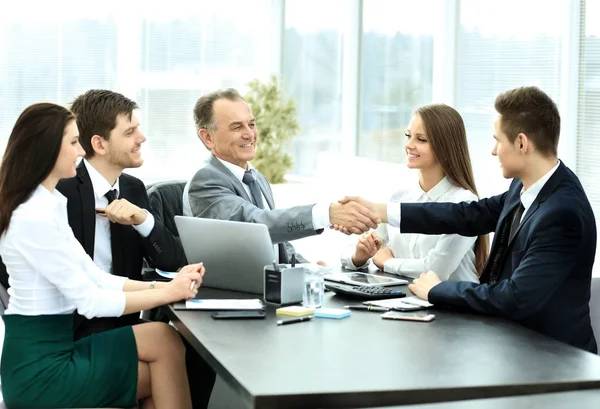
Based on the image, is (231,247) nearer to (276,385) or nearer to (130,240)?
(130,240)

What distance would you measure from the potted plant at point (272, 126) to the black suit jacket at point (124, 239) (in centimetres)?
333

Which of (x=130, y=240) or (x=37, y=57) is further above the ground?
(x=37, y=57)

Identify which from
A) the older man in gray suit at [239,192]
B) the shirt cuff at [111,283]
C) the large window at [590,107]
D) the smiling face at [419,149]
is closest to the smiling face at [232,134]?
the older man in gray suit at [239,192]

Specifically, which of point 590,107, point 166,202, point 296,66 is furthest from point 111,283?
point 296,66

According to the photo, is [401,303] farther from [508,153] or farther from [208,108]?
[208,108]

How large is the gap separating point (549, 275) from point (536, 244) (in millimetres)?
97

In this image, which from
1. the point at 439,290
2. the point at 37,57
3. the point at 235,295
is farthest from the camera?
the point at 37,57

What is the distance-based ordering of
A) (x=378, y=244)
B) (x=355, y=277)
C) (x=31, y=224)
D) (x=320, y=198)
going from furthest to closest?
(x=320, y=198) < (x=378, y=244) < (x=355, y=277) < (x=31, y=224)

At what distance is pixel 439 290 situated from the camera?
8.48ft

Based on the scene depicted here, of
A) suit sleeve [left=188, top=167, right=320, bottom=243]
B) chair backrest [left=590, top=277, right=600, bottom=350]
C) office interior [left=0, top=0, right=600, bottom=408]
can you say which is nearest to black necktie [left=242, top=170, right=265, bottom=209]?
suit sleeve [left=188, top=167, right=320, bottom=243]

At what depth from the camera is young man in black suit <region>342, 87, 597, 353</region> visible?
247 centimetres

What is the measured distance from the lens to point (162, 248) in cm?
322

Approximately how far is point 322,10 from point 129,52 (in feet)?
5.22

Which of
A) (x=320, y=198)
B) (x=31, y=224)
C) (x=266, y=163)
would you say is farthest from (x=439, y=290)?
(x=266, y=163)
